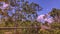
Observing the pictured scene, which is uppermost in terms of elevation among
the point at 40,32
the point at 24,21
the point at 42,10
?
the point at 42,10

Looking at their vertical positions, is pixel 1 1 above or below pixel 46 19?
above

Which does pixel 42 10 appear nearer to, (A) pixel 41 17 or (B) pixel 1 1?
(A) pixel 41 17

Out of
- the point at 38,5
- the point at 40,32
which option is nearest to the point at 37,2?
the point at 38,5

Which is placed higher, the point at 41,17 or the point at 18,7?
the point at 18,7

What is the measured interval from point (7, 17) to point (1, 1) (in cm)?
18

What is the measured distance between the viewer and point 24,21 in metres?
1.67

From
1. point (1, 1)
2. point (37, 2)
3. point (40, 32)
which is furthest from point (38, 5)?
point (1, 1)

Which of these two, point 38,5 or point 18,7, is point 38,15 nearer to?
point 38,5

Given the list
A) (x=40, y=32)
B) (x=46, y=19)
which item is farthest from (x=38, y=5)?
(x=40, y=32)

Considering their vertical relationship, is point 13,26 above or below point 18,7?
below

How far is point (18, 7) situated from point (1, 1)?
0.18 m

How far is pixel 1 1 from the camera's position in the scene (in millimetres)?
1700

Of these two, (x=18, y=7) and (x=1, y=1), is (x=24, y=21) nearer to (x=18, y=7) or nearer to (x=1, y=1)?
(x=18, y=7)

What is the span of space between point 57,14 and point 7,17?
0.50 m
